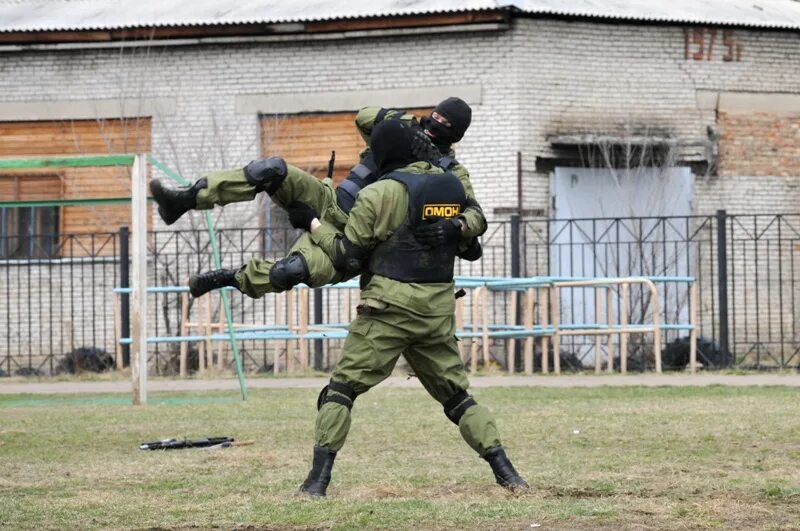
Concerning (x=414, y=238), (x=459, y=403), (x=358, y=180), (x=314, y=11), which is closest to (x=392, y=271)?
(x=414, y=238)

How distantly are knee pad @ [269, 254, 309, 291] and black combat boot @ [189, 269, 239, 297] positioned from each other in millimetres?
230

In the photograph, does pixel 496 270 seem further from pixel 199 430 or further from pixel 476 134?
pixel 199 430

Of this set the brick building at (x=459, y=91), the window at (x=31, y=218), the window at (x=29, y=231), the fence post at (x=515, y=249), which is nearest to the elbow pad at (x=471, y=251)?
the fence post at (x=515, y=249)

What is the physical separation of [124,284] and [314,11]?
4994 mm

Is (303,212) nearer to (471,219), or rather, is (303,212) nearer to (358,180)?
(358,180)

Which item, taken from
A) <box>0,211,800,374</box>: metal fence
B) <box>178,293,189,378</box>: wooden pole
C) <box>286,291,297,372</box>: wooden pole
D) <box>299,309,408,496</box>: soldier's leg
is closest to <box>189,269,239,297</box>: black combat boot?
<box>299,309,408,496</box>: soldier's leg

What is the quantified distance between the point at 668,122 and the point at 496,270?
3688 millimetres

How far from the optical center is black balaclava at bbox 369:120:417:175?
6.92m

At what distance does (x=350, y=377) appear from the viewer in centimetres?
693

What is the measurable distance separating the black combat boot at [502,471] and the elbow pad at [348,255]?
1137 mm

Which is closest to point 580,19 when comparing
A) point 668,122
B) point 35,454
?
point 668,122

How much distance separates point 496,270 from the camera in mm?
20469

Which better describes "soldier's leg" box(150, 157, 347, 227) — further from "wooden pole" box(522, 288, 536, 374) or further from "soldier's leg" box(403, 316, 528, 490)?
"wooden pole" box(522, 288, 536, 374)

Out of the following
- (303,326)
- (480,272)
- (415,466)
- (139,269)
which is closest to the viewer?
(415,466)
